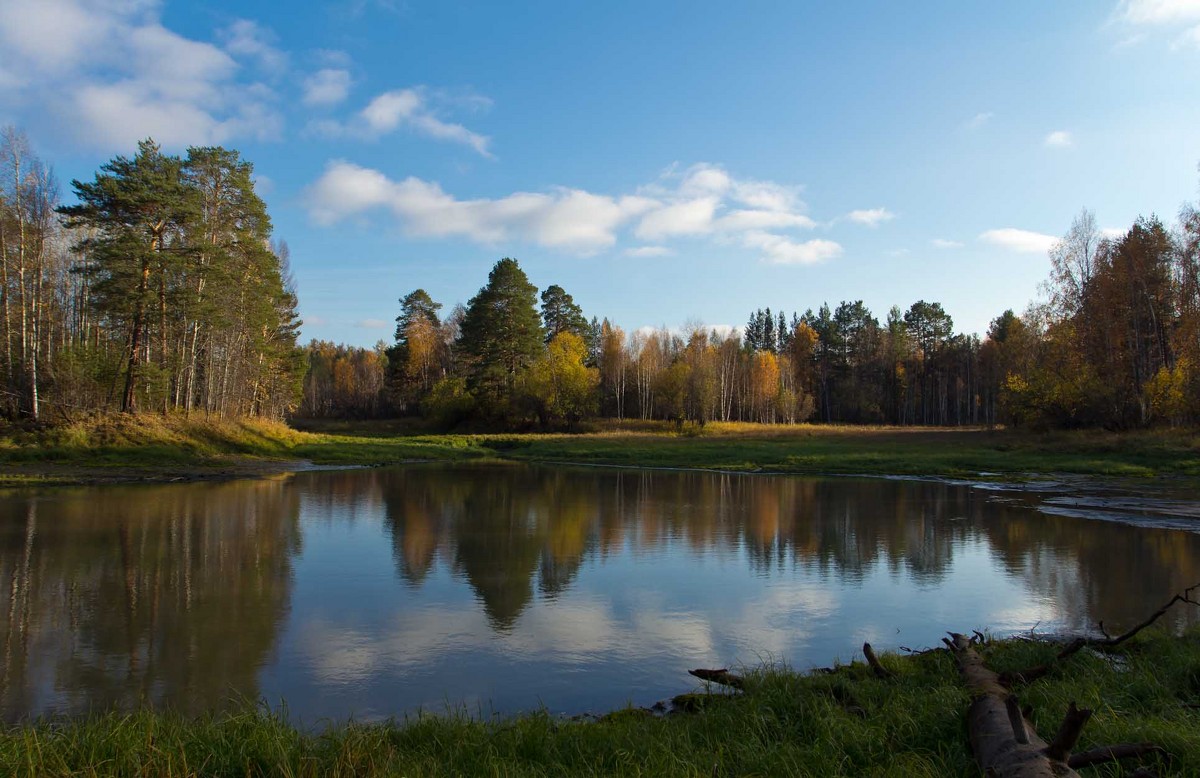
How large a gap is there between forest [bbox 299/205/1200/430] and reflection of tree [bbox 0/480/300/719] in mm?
38702

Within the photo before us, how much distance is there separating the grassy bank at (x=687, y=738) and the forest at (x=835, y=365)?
116 ft

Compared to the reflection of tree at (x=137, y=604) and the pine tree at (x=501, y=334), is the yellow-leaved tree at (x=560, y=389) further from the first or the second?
the reflection of tree at (x=137, y=604)

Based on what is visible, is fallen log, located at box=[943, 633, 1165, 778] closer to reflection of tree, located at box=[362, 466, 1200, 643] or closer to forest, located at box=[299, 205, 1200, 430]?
reflection of tree, located at box=[362, 466, 1200, 643]

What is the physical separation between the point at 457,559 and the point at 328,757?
9257mm

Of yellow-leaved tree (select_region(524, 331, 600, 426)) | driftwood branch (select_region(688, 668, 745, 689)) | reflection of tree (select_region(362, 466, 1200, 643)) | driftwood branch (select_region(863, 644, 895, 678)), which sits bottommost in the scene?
reflection of tree (select_region(362, 466, 1200, 643))

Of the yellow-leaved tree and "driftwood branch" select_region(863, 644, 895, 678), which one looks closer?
"driftwood branch" select_region(863, 644, 895, 678)

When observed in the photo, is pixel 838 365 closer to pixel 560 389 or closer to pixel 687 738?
pixel 560 389

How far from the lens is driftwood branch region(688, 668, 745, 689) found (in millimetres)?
6527

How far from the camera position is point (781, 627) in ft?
29.9

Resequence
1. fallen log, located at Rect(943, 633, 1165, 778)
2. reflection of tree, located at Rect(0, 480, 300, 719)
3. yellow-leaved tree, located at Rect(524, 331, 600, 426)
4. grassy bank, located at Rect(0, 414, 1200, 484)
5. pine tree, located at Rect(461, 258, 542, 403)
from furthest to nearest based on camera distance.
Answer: pine tree, located at Rect(461, 258, 542, 403) < yellow-leaved tree, located at Rect(524, 331, 600, 426) < grassy bank, located at Rect(0, 414, 1200, 484) < reflection of tree, located at Rect(0, 480, 300, 719) < fallen log, located at Rect(943, 633, 1165, 778)

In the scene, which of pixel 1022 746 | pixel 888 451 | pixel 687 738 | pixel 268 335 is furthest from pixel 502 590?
pixel 268 335

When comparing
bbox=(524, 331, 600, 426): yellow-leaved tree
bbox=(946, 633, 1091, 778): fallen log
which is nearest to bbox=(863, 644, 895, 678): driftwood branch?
bbox=(946, 633, 1091, 778): fallen log

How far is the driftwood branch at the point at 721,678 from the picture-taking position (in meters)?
6.53

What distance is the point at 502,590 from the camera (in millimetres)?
11055
